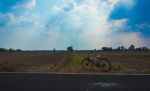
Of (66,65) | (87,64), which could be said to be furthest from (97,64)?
(66,65)

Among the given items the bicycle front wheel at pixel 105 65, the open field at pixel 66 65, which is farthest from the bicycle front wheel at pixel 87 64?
the bicycle front wheel at pixel 105 65

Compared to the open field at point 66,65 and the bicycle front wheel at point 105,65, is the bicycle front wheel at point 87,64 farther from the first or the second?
the bicycle front wheel at point 105,65

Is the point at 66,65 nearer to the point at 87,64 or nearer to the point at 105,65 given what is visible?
the point at 87,64

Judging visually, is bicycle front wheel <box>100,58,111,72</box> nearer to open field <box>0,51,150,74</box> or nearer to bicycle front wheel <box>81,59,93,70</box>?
open field <box>0,51,150,74</box>

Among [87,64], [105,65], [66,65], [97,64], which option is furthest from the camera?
[66,65]

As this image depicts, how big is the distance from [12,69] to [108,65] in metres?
6.19

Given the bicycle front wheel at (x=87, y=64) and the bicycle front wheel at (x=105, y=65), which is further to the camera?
the bicycle front wheel at (x=87, y=64)

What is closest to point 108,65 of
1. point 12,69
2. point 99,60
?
point 99,60

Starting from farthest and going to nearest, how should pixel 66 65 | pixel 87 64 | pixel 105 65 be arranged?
1. pixel 66 65
2. pixel 87 64
3. pixel 105 65

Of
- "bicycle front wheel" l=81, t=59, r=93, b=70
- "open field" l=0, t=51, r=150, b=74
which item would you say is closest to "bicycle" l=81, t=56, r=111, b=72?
"bicycle front wheel" l=81, t=59, r=93, b=70
